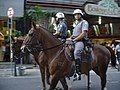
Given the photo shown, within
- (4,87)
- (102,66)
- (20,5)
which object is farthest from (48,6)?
(102,66)

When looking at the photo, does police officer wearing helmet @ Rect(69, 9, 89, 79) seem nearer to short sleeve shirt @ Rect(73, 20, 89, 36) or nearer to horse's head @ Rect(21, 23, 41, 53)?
short sleeve shirt @ Rect(73, 20, 89, 36)

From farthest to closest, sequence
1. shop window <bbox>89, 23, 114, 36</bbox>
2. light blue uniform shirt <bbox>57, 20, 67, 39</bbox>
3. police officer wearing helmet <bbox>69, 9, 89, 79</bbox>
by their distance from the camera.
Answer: shop window <bbox>89, 23, 114, 36</bbox> → light blue uniform shirt <bbox>57, 20, 67, 39</bbox> → police officer wearing helmet <bbox>69, 9, 89, 79</bbox>

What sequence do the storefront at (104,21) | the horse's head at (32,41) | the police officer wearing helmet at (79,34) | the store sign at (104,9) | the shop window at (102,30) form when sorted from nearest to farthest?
the horse's head at (32,41), the police officer wearing helmet at (79,34), the store sign at (104,9), the storefront at (104,21), the shop window at (102,30)

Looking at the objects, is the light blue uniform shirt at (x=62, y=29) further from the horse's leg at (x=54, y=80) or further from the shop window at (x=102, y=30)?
the shop window at (x=102, y=30)

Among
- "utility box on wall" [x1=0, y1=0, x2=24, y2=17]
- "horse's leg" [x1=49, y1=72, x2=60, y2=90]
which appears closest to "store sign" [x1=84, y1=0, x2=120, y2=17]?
"utility box on wall" [x1=0, y1=0, x2=24, y2=17]

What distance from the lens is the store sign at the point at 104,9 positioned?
2866 centimetres

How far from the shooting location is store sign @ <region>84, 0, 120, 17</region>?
94.0 feet

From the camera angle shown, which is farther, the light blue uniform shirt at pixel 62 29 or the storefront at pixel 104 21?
the storefront at pixel 104 21

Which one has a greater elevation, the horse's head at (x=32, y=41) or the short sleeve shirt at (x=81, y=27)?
the short sleeve shirt at (x=81, y=27)

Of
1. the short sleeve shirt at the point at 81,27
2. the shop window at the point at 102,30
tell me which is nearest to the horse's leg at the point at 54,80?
the short sleeve shirt at the point at 81,27

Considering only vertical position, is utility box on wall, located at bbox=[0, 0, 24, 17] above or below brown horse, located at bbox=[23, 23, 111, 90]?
above

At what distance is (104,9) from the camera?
29.4 m

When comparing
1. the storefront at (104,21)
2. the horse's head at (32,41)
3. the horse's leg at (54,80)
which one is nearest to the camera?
the horse's leg at (54,80)

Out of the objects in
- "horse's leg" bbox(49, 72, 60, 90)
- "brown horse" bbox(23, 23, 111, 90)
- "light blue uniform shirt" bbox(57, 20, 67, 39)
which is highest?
"light blue uniform shirt" bbox(57, 20, 67, 39)
